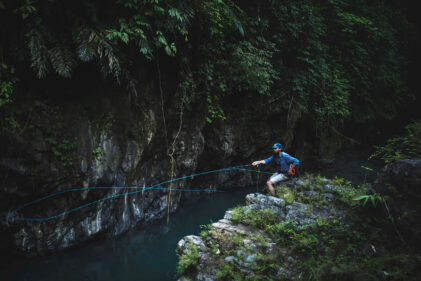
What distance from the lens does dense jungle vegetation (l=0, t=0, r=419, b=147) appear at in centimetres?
391

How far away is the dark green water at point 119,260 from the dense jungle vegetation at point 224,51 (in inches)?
119

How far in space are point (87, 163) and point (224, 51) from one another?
494cm

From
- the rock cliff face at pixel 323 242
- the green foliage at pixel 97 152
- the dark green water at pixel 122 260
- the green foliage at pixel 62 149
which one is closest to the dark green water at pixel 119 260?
→ the dark green water at pixel 122 260

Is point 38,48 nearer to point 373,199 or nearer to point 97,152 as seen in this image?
point 97,152

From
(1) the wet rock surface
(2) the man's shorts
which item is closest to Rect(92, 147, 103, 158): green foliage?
(1) the wet rock surface

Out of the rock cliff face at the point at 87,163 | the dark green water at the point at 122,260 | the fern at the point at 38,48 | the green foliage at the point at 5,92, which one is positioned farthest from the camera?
the dark green water at the point at 122,260

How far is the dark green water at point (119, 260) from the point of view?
4883 mm

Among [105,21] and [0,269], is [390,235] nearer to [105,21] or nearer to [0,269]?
[105,21]

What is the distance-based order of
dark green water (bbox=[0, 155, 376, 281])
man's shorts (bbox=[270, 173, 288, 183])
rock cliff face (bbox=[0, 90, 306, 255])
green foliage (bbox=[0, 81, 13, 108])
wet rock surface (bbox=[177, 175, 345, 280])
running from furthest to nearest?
man's shorts (bbox=[270, 173, 288, 183]), dark green water (bbox=[0, 155, 376, 281]), rock cliff face (bbox=[0, 90, 306, 255]), wet rock surface (bbox=[177, 175, 345, 280]), green foliage (bbox=[0, 81, 13, 108])

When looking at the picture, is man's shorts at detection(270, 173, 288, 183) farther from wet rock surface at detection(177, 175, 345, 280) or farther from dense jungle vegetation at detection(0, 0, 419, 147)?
dense jungle vegetation at detection(0, 0, 419, 147)

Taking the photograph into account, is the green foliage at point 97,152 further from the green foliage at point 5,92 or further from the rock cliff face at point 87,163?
the green foliage at point 5,92

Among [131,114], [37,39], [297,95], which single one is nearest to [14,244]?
[131,114]

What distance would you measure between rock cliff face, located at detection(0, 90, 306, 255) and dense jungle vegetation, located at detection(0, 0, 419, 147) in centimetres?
42

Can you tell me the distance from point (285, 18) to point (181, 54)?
188 inches
